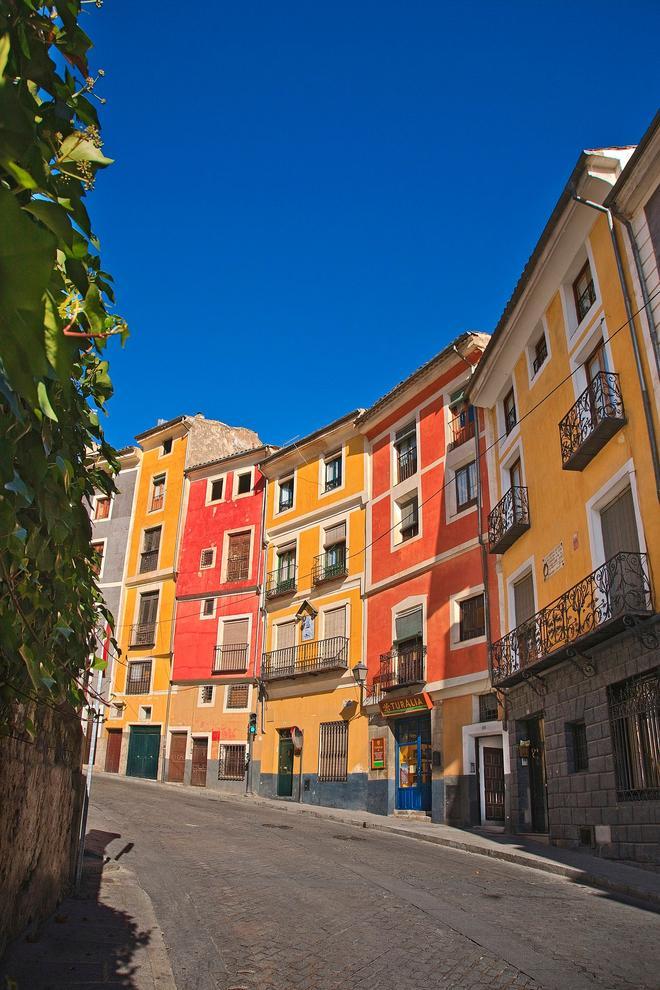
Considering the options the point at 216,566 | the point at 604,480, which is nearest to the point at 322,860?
the point at 604,480

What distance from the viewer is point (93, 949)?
18.0 feet

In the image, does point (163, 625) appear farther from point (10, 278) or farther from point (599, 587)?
point (10, 278)

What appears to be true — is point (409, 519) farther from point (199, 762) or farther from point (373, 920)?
point (373, 920)

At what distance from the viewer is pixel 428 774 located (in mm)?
21250

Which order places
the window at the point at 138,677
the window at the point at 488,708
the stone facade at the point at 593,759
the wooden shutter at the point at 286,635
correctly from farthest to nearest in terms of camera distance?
1. the window at the point at 138,677
2. the wooden shutter at the point at 286,635
3. the window at the point at 488,708
4. the stone facade at the point at 593,759

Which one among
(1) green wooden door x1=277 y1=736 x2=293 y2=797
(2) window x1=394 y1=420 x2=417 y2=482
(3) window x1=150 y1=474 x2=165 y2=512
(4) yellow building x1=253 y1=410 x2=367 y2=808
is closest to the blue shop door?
(4) yellow building x1=253 y1=410 x2=367 y2=808

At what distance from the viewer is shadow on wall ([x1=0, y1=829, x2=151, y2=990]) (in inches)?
179

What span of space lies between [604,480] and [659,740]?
4718mm

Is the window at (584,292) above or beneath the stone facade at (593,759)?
above

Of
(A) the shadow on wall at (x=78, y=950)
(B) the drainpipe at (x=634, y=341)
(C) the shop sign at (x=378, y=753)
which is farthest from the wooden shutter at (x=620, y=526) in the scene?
(C) the shop sign at (x=378, y=753)

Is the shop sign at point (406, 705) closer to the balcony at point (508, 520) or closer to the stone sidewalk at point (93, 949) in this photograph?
the balcony at point (508, 520)

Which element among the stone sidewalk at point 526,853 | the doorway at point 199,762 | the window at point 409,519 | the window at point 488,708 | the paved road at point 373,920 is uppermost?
the window at point 409,519

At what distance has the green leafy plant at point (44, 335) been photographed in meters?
1.30

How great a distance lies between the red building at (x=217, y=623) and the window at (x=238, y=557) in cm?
4
